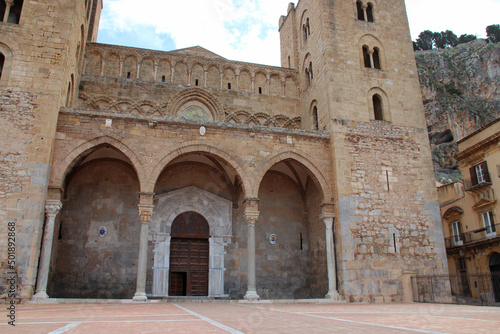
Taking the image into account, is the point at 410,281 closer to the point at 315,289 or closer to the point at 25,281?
the point at 315,289

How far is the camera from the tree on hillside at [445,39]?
71.8 meters

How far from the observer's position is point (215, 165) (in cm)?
1625

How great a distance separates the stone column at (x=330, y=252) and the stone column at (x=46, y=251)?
8.52 meters

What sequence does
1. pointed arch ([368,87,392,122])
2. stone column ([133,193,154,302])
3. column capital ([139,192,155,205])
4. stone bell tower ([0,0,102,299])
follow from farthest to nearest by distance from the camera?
pointed arch ([368,87,392,122]) < column capital ([139,192,155,205]) < stone column ([133,193,154,302]) < stone bell tower ([0,0,102,299])

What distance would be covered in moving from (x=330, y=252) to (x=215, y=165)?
18.6 ft

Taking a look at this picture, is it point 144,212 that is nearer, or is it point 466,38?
point 144,212

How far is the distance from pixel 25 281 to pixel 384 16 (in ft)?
54.9

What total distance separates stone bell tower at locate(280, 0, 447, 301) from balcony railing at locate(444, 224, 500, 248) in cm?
727

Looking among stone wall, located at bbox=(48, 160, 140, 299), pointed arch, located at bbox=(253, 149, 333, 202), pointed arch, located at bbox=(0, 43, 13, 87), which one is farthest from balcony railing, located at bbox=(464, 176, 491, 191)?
pointed arch, located at bbox=(0, 43, 13, 87)

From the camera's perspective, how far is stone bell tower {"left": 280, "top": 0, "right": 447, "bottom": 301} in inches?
538

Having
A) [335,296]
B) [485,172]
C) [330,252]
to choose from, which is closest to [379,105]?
[330,252]

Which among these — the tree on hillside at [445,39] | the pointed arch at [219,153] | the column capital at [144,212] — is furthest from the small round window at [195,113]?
the tree on hillside at [445,39]

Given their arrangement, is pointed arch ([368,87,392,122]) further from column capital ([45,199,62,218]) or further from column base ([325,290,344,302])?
column capital ([45,199,62,218])

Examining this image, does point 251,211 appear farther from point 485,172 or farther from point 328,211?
point 485,172
